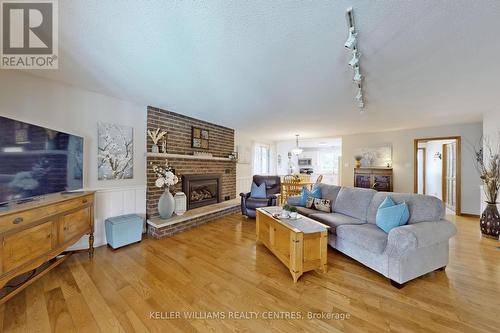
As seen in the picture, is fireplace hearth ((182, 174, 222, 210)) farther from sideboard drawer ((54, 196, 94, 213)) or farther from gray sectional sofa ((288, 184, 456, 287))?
gray sectional sofa ((288, 184, 456, 287))

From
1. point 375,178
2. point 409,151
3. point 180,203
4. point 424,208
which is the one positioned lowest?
point 180,203

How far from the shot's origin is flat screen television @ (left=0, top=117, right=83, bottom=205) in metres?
1.64

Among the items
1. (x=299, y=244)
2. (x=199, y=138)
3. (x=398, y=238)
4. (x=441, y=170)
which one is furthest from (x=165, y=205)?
(x=441, y=170)

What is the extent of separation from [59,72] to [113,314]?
2.71 meters

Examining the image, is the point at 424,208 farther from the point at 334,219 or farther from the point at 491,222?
the point at 491,222

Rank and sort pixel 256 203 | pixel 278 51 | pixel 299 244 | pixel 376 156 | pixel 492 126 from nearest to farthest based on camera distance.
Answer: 1. pixel 278 51
2. pixel 299 244
3. pixel 492 126
4. pixel 256 203
5. pixel 376 156

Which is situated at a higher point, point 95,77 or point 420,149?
point 95,77

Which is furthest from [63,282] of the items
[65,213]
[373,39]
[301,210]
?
[373,39]

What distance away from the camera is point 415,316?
1.59m

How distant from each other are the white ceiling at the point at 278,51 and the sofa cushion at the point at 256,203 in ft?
7.01

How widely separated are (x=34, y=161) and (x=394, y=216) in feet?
12.7

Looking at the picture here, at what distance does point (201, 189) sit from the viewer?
15.2 feet

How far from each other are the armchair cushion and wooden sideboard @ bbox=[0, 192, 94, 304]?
11.0ft

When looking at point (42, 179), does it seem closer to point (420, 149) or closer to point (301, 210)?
point (301, 210)
